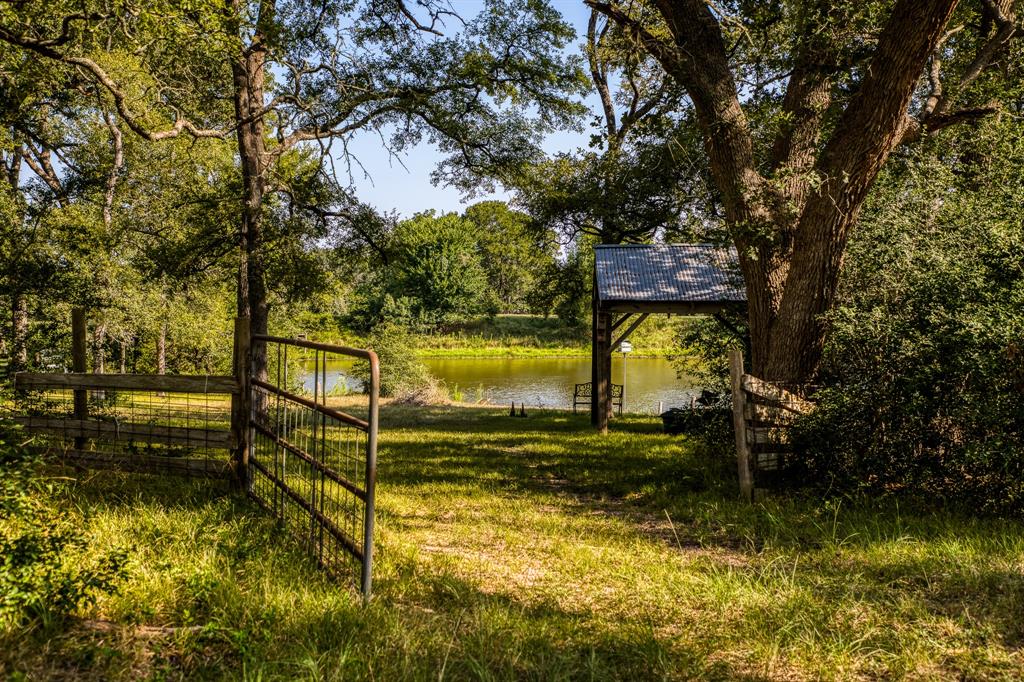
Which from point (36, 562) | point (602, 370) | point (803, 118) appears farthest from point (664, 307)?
point (36, 562)

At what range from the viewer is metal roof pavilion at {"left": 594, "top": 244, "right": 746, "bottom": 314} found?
1430cm

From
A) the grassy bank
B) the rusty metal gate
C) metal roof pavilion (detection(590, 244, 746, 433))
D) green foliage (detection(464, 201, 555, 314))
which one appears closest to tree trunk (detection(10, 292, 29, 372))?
the rusty metal gate

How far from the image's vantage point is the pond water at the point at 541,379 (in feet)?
88.8

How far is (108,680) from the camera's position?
257cm

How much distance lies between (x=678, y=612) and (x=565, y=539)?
188 centimetres

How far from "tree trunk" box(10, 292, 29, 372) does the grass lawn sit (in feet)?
12.3

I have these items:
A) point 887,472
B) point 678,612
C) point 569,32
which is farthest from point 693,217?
point 678,612

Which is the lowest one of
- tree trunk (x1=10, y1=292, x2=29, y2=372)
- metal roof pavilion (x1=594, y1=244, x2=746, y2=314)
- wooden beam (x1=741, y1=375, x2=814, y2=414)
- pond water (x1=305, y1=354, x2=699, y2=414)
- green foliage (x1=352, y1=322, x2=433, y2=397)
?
pond water (x1=305, y1=354, x2=699, y2=414)

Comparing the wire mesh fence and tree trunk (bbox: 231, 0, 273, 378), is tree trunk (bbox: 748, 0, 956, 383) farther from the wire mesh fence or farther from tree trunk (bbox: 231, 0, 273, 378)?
tree trunk (bbox: 231, 0, 273, 378)

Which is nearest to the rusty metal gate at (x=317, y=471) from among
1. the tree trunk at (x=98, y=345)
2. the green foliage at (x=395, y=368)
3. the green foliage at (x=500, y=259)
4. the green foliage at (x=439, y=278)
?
the tree trunk at (x=98, y=345)

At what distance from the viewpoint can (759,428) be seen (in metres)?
6.56

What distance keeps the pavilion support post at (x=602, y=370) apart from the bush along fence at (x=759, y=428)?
7.33 meters

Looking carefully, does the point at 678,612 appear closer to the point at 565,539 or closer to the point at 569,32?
the point at 565,539

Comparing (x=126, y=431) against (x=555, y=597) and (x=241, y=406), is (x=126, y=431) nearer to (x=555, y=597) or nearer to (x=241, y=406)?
(x=241, y=406)
